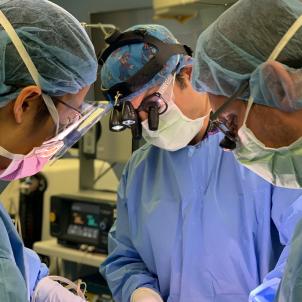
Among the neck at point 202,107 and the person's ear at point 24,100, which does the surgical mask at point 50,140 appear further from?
the neck at point 202,107

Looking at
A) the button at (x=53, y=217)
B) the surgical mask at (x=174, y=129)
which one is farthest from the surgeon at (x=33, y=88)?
the button at (x=53, y=217)

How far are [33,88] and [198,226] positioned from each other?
0.70 meters

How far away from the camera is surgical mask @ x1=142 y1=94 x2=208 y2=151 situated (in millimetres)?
1706

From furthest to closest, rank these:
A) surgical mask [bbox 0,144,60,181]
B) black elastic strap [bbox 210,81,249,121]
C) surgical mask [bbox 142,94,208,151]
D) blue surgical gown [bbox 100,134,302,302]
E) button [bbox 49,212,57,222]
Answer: button [bbox 49,212,57,222] < surgical mask [bbox 142,94,208,151] < blue surgical gown [bbox 100,134,302,302] < surgical mask [bbox 0,144,60,181] < black elastic strap [bbox 210,81,249,121]

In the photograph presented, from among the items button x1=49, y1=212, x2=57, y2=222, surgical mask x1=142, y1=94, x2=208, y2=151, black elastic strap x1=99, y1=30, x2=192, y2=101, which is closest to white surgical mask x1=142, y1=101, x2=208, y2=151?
surgical mask x1=142, y1=94, x2=208, y2=151

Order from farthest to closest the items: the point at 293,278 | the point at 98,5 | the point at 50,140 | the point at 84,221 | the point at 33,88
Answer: the point at 84,221 → the point at 98,5 → the point at 50,140 → the point at 33,88 → the point at 293,278

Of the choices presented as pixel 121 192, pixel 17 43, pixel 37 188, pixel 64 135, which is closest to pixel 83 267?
pixel 37 188

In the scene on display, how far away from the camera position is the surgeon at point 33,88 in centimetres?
117

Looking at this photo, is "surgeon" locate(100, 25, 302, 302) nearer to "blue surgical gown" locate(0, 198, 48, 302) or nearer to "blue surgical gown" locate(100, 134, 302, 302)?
"blue surgical gown" locate(100, 134, 302, 302)

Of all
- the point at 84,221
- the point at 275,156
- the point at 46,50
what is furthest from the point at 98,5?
the point at 84,221

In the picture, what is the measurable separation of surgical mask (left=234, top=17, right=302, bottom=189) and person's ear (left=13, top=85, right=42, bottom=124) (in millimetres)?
442

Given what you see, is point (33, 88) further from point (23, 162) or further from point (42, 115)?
point (23, 162)

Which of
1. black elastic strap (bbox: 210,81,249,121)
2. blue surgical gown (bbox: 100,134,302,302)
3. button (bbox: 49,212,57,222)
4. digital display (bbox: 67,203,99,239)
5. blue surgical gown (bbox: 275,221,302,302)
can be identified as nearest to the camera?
blue surgical gown (bbox: 275,221,302,302)

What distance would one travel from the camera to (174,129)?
1712mm
